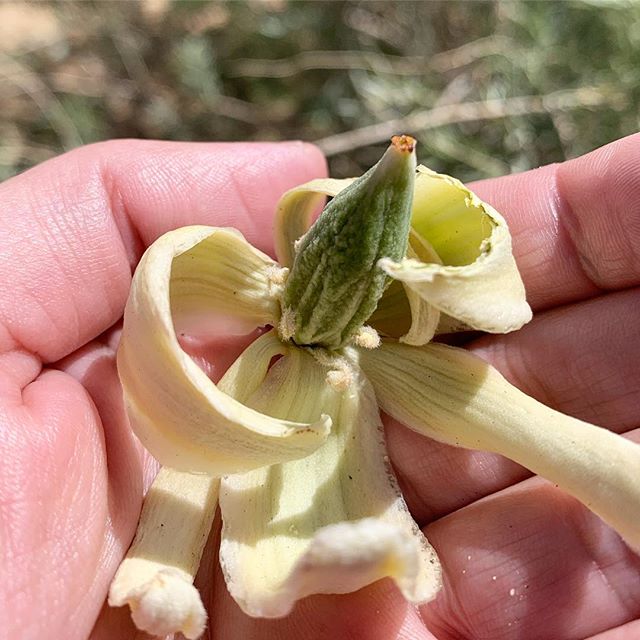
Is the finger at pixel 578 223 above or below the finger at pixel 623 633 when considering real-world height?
above

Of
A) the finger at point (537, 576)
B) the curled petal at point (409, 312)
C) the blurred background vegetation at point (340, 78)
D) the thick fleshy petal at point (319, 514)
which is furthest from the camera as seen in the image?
the blurred background vegetation at point (340, 78)

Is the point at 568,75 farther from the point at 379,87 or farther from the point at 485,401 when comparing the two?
the point at 485,401

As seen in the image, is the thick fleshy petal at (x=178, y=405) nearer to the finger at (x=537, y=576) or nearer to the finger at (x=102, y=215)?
the finger at (x=102, y=215)

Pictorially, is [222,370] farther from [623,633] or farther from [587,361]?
[623,633]

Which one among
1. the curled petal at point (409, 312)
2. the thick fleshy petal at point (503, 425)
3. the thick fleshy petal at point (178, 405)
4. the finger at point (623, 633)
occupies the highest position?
the thick fleshy petal at point (178, 405)

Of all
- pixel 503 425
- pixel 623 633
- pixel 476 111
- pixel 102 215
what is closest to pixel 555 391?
pixel 503 425

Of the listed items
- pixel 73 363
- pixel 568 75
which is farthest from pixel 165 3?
pixel 73 363

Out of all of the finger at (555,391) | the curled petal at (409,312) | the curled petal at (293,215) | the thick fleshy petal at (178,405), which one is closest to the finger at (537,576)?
the finger at (555,391)
